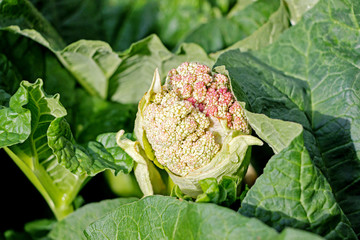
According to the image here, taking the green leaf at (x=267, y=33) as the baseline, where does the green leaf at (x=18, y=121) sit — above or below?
below

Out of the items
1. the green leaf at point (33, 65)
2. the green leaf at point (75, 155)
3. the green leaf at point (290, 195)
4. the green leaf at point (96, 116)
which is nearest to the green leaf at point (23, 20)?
the green leaf at point (33, 65)

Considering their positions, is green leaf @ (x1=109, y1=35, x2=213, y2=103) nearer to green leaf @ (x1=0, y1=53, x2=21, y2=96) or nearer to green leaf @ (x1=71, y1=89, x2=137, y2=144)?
green leaf @ (x1=71, y1=89, x2=137, y2=144)

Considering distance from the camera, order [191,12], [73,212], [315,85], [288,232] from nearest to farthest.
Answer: [288,232] → [315,85] → [73,212] → [191,12]

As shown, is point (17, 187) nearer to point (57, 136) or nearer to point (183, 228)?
point (57, 136)

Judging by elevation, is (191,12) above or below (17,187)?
above

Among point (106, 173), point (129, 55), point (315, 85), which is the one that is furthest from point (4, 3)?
point (315, 85)

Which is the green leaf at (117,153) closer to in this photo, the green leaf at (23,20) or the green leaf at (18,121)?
the green leaf at (18,121)
